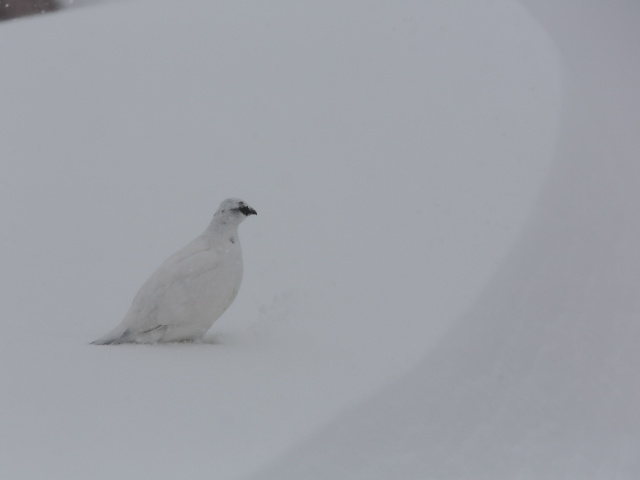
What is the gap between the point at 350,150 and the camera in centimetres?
885

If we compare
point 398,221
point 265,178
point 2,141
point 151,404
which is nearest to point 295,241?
point 398,221

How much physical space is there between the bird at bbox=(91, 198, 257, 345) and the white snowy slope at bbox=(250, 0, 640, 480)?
1.06m

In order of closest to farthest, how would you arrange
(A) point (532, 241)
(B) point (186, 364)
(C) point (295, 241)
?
(B) point (186, 364) < (A) point (532, 241) < (C) point (295, 241)

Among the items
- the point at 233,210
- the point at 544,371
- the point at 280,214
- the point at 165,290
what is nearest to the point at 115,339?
the point at 165,290

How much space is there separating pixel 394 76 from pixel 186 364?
6991 millimetres

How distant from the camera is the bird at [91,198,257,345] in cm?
426

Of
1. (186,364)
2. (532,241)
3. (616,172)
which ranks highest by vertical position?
(616,172)

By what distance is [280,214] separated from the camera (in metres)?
7.71

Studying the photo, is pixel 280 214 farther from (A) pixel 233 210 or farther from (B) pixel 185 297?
(B) pixel 185 297

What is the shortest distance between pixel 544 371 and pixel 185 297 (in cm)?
216

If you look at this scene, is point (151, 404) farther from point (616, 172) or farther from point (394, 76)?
point (394, 76)

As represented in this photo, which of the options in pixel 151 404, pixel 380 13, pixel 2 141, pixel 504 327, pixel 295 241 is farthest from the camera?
pixel 380 13

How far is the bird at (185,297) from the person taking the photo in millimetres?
4262

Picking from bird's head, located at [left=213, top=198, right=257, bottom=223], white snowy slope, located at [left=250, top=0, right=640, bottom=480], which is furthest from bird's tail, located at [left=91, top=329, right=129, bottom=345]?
white snowy slope, located at [left=250, top=0, right=640, bottom=480]
